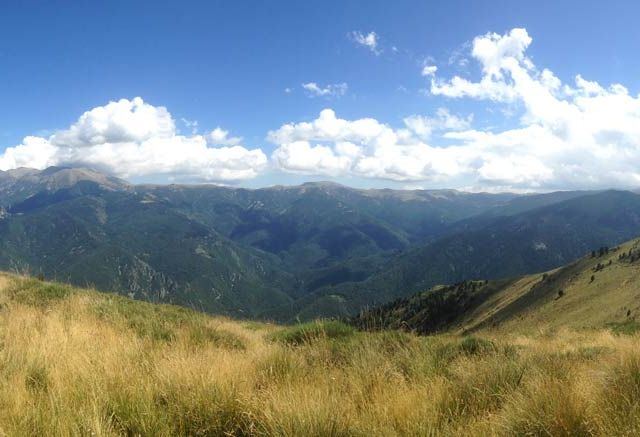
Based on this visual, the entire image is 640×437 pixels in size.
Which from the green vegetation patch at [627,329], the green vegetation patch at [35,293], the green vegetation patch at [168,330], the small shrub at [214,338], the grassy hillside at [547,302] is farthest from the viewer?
the grassy hillside at [547,302]

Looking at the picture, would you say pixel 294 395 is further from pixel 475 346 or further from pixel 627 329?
pixel 627 329

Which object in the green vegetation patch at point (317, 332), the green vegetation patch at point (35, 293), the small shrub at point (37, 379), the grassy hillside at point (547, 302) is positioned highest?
the small shrub at point (37, 379)

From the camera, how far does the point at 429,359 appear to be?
584 cm

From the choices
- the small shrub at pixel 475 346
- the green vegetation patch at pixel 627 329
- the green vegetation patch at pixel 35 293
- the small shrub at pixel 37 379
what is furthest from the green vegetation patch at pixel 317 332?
the green vegetation patch at pixel 627 329

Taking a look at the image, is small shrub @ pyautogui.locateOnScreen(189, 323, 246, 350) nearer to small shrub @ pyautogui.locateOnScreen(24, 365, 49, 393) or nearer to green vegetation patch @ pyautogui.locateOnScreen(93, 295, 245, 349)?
green vegetation patch @ pyautogui.locateOnScreen(93, 295, 245, 349)

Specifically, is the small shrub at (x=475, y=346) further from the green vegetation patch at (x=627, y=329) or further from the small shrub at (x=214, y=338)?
the green vegetation patch at (x=627, y=329)

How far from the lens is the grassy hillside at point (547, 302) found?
39312 millimetres

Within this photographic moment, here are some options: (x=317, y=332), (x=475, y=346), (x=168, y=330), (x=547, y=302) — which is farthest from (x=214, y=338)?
(x=547, y=302)

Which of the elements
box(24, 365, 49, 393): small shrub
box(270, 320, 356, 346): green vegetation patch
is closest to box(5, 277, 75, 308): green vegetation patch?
box(270, 320, 356, 346): green vegetation patch

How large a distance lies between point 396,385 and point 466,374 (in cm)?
87

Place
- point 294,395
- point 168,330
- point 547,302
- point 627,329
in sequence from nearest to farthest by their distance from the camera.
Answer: point 294,395 < point 168,330 < point 627,329 < point 547,302

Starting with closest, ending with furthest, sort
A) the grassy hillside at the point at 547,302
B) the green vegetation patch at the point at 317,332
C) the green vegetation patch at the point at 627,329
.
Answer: the green vegetation patch at the point at 317,332 < the green vegetation patch at the point at 627,329 < the grassy hillside at the point at 547,302

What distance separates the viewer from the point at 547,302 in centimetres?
6362

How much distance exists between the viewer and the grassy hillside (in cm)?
3931
